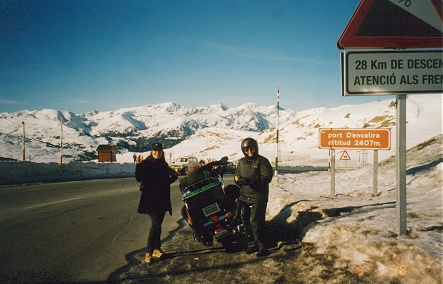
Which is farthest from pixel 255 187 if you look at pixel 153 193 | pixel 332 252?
pixel 153 193

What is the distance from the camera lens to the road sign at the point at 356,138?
30.6 feet

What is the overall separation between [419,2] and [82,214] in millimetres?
8912

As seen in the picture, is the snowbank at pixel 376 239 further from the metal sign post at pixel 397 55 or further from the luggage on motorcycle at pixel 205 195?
the luggage on motorcycle at pixel 205 195

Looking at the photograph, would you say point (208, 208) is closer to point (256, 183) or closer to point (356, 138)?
point (256, 183)

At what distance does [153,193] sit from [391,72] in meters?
3.84

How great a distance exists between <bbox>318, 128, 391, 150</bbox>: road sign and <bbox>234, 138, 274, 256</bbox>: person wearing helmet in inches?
205

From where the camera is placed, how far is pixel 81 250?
18.2 feet

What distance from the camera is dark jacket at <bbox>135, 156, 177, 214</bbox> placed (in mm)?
5059

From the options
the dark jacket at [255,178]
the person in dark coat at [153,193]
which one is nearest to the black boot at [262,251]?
the dark jacket at [255,178]

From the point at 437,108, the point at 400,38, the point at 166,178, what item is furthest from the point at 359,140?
the point at 437,108

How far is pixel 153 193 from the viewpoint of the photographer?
16.7ft

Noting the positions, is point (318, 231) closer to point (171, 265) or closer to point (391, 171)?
point (171, 265)

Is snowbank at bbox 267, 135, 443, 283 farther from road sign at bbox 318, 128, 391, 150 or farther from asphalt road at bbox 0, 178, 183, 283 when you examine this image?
asphalt road at bbox 0, 178, 183, 283

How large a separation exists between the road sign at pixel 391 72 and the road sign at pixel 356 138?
5.83 meters
